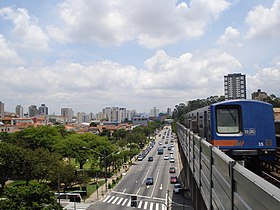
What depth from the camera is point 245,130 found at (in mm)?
10906

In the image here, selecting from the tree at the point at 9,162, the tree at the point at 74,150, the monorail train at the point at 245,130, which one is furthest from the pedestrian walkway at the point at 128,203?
the monorail train at the point at 245,130

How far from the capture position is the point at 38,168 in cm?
3816

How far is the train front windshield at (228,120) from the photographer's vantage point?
36.4ft

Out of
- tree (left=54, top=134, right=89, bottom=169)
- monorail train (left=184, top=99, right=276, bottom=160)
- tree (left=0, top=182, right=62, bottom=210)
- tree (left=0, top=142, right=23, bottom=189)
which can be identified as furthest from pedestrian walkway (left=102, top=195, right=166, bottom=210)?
monorail train (left=184, top=99, right=276, bottom=160)

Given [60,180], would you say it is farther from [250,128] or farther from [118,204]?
[250,128]

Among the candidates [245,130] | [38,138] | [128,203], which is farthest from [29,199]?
[38,138]

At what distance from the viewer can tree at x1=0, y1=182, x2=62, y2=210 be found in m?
23.5

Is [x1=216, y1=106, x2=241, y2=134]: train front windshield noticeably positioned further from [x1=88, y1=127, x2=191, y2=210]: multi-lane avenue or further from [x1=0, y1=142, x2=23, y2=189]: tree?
[x1=0, y1=142, x2=23, y2=189]: tree

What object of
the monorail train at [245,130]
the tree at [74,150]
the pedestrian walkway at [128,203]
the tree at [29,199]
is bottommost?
the pedestrian walkway at [128,203]

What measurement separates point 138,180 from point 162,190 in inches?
287

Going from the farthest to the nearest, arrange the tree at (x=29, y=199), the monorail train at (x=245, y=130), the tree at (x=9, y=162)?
the tree at (x=9, y=162) < the tree at (x=29, y=199) < the monorail train at (x=245, y=130)

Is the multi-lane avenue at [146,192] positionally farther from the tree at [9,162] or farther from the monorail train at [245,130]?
the monorail train at [245,130]

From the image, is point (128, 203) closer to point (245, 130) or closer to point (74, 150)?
point (74, 150)

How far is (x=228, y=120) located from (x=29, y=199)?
1878 centimetres
